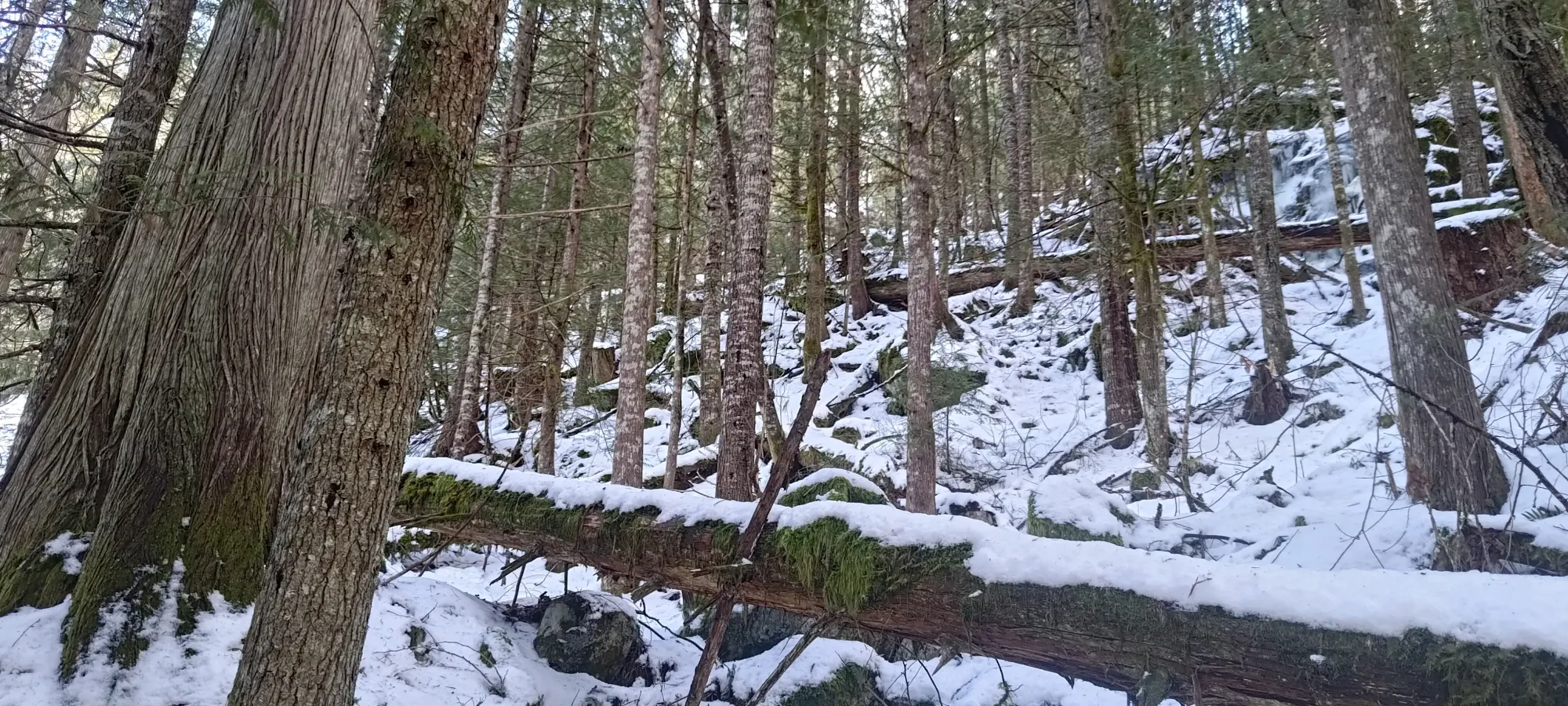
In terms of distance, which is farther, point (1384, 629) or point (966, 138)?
point (966, 138)

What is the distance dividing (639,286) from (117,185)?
12.8 ft

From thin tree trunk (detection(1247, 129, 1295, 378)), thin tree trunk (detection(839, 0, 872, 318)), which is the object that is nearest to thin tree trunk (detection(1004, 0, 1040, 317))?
thin tree trunk (detection(839, 0, 872, 318))

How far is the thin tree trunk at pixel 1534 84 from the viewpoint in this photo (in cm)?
407

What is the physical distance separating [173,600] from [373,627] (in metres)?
0.94

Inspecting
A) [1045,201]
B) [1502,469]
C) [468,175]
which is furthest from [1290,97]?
[1045,201]

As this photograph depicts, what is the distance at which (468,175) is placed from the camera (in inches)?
108

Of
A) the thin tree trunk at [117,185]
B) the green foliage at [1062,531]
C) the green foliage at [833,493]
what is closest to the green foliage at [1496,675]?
the green foliage at [1062,531]

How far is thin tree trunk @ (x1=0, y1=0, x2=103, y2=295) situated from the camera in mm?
3309

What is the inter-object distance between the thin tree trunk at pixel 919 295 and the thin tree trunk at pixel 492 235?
4244 millimetres

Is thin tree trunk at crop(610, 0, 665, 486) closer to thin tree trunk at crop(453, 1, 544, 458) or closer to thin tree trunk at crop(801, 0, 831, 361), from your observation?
thin tree trunk at crop(453, 1, 544, 458)

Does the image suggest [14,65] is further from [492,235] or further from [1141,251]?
[1141,251]

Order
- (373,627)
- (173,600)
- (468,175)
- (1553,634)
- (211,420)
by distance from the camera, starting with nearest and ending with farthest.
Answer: (1553,634), (468,175), (173,600), (211,420), (373,627)

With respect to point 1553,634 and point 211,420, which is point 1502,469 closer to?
point 1553,634

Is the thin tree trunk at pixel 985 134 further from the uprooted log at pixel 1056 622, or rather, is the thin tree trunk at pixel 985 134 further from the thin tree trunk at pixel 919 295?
the uprooted log at pixel 1056 622
